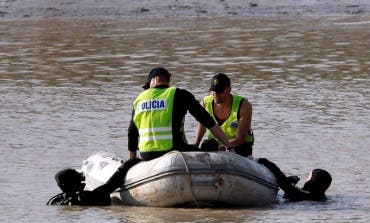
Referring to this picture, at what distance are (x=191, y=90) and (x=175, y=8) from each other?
1804 cm

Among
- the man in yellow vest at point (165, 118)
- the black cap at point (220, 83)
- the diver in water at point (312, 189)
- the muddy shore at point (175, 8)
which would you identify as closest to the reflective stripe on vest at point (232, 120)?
the black cap at point (220, 83)

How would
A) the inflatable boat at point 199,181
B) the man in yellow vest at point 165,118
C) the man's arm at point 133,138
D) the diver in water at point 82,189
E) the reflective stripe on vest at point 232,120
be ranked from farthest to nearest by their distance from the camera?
the reflective stripe on vest at point 232,120 < the man's arm at point 133,138 < the diver in water at point 82,189 < the man in yellow vest at point 165,118 < the inflatable boat at point 199,181

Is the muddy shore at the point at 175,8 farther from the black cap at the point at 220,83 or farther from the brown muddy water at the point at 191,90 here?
the black cap at the point at 220,83

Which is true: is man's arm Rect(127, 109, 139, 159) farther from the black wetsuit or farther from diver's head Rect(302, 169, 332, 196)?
diver's head Rect(302, 169, 332, 196)

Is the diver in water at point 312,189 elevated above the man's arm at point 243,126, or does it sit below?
below

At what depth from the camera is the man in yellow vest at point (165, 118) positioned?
11633mm

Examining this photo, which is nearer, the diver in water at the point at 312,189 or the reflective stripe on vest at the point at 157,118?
the reflective stripe on vest at the point at 157,118

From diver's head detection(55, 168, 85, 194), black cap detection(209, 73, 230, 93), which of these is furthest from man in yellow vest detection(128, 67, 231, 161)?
diver's head detection(55, 168, 85, 194)

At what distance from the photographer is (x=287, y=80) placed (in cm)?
2239

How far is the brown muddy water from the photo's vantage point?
11.9m

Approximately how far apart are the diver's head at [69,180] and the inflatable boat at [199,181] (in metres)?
0.55

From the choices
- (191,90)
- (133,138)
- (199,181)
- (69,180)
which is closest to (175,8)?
(191,90)

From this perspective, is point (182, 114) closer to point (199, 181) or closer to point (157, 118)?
point (157, 118)

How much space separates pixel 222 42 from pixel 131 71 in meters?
5.97
